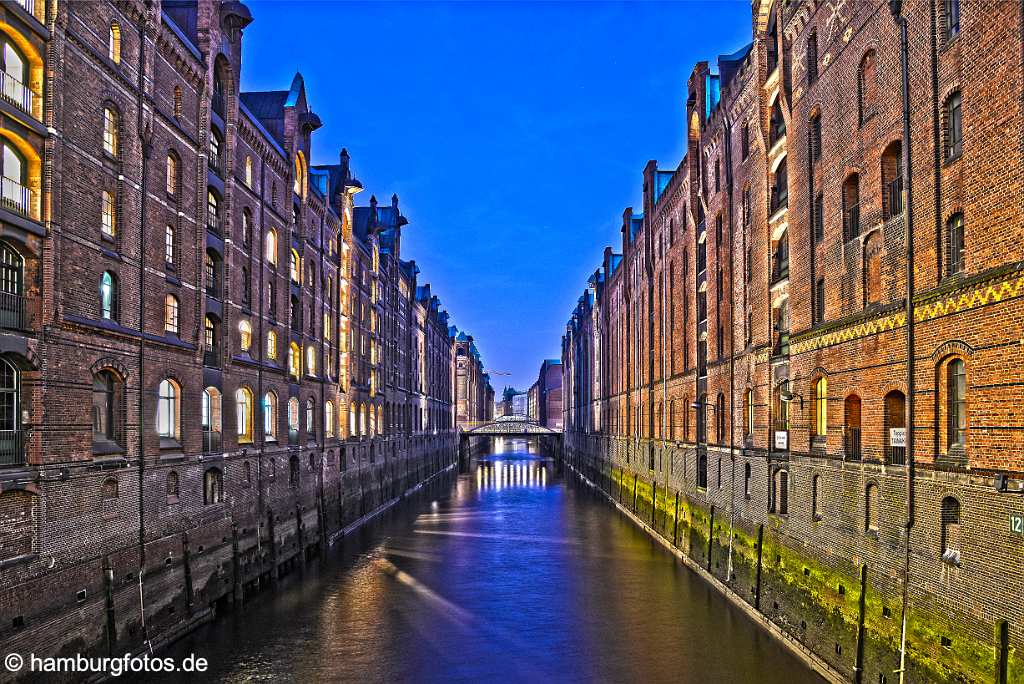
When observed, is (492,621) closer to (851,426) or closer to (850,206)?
(851,426)

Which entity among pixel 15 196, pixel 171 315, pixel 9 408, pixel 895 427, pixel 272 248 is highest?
pixel 272 248

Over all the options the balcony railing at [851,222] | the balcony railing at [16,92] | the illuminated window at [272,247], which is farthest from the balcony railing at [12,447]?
the balcony railing at [851,222]

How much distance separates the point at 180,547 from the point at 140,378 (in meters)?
4.99

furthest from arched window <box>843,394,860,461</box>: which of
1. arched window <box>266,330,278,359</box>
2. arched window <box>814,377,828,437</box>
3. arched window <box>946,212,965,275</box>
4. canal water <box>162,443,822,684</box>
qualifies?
arched window <box>266,330,278,359</box>

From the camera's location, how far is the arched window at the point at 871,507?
17109mm

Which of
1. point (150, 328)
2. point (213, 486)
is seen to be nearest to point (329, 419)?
point (213, 486)

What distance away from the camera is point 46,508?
1608 centimetres

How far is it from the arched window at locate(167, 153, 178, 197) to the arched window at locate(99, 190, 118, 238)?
3550 mm

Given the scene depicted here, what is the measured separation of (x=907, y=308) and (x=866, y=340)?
213 centimetres

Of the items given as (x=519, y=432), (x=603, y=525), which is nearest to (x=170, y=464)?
(x=603, y=525)

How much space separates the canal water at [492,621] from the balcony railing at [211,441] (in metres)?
5.08

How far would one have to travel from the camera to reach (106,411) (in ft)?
63.2

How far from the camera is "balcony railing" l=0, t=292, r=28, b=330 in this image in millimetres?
15367

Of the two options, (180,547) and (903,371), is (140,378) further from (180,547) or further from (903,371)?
(903,371)
